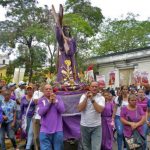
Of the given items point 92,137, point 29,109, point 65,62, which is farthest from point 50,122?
point 65,62

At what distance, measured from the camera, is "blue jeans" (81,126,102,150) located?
7.86 metres

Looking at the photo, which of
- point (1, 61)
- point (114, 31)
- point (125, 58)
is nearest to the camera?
point (125, 58)

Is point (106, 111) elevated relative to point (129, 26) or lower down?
lower down

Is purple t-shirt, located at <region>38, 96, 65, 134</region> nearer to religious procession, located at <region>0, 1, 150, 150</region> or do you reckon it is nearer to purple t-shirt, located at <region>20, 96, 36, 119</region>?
religious procession, located at <region>0, 1, 150, 150</region>

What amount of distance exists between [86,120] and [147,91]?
3201 millimetres

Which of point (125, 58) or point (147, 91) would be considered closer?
point (147, 91)

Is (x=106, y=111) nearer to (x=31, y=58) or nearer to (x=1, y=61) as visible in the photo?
(x=31, y=58)

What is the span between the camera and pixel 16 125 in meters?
10.7

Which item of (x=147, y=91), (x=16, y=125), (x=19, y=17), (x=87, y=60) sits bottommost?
(x=16, y=125)

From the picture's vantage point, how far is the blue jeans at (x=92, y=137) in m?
7.86

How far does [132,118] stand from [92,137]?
91 centimetres

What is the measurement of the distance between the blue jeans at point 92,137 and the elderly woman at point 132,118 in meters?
0.62

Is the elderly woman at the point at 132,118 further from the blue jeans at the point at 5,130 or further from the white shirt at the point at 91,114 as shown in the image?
the blue jeans at the point at 5,130

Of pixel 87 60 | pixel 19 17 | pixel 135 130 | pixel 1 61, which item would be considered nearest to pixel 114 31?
pixel 87 60
